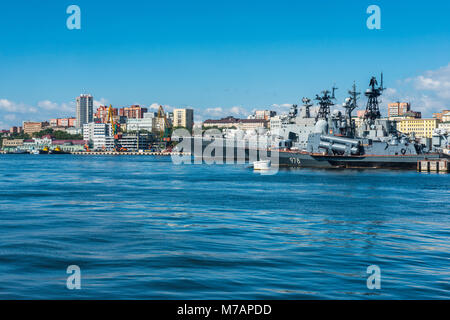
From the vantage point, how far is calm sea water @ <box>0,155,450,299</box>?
12.9 meters

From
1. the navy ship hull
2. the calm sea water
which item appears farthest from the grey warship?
the calm sea water

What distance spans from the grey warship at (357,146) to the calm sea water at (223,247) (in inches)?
1580

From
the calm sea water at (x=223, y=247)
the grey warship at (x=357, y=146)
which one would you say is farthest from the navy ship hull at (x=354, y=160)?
the calm sea water at (x=223, y=247)

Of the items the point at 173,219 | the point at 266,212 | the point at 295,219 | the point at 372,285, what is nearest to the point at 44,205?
the point at 173,219

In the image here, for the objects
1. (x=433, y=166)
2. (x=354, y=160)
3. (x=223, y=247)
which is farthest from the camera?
(x=354, y=160)

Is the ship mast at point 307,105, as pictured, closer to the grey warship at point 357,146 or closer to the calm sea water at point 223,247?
the grey warship at point 357,146

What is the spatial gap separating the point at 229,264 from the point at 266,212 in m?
13.1

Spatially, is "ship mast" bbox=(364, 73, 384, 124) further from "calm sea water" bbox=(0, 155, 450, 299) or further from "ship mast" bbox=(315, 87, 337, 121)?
"calm sea water" bbox=(0, 155, 450, 299)

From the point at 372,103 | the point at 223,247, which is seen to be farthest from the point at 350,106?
the point at 223,247

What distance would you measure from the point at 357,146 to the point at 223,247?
2410 inches

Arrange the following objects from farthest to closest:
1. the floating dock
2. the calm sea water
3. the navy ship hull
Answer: the navy ship hull, the floating dock, the calm sea water

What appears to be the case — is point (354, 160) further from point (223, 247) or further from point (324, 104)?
point (223, 247)

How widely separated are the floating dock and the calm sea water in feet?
128

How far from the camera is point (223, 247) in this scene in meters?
18.2
